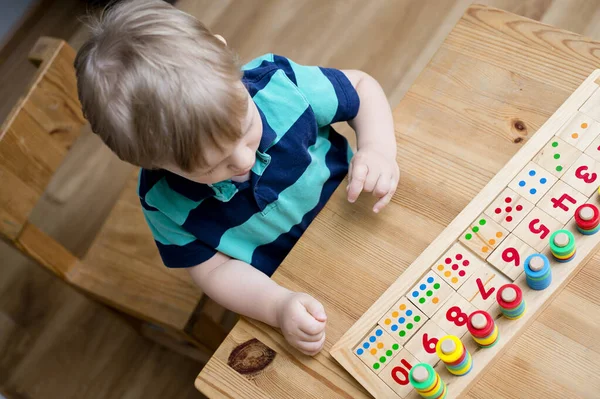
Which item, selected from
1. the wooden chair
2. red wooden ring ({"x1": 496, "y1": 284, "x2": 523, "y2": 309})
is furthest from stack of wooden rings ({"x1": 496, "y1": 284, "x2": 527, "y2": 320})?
the wooden chair

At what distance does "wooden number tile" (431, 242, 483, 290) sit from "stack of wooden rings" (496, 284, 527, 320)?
46mm

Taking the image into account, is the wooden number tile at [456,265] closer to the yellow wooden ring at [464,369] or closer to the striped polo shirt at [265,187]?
the yellow wooden ring at [464,369]

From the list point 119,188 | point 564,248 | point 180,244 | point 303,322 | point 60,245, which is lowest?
point 119,188

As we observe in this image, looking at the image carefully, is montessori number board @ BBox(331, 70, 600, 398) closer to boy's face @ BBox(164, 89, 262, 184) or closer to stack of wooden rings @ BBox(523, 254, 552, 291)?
stack of wooden rings @ BBox(523, 254, 552, 291)

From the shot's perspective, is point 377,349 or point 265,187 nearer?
point 377,349

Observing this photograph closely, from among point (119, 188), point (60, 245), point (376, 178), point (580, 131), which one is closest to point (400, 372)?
point (376, 178)

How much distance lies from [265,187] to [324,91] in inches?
6.0

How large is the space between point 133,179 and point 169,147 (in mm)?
600

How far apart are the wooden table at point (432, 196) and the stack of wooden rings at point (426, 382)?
60 mm

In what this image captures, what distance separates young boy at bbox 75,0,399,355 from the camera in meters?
0.63

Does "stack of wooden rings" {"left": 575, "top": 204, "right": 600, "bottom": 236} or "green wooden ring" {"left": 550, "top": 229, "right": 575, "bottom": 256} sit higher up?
"stack of wooden rings" {"left": 575, "top": 204, "right": 600, "bottom": 236}

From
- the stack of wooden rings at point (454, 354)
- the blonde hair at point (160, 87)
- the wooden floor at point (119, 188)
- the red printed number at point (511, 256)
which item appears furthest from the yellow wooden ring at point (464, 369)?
the wooden floor at point (119, 188)

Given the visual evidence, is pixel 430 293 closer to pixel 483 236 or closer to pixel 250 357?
pixel 483 236

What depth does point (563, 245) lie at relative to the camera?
2.06ft
